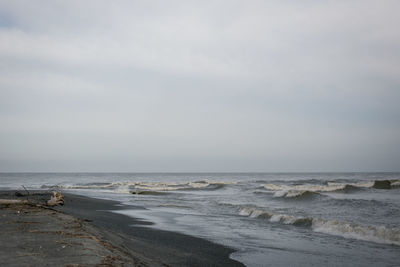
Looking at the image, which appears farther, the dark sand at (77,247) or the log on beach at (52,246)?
the dark sand at (77,247)

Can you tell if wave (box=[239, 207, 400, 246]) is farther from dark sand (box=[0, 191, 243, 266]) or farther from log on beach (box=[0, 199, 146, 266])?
log on beach (box=[0, 199, 146, 266])

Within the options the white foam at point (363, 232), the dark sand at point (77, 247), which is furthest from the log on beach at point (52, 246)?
the white foam at point (363, 232)

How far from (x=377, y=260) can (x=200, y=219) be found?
7532 mm

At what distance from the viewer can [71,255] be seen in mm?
4379

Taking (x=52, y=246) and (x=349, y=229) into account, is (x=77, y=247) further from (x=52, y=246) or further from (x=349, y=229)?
(x=349, y=229)

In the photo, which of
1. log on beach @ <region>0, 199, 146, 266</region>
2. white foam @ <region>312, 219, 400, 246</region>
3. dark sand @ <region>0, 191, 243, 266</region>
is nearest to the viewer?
log on beach @ <region>0, 199, 146, 266</region>

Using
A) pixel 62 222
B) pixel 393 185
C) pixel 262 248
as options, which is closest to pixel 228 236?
pixel 262 248

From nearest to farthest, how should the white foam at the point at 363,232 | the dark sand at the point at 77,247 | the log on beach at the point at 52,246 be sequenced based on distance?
the log on beach at the point at 52,246, the dark sand at the point at 77,247, the white foam at the point at 363,232

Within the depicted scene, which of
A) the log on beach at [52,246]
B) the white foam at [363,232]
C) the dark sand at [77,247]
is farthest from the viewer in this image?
the white foam at [363,232]

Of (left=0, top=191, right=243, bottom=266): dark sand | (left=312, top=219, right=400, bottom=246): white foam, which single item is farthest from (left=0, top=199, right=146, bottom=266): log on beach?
(left=312, top=219, right=400, bottom=246): white foam

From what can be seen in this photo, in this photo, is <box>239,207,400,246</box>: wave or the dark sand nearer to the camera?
the dark sand

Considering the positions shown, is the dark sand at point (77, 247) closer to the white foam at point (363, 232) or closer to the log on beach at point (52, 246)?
the log on beach at point (52, 246)

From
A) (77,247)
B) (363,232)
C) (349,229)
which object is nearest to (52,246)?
(77,247)

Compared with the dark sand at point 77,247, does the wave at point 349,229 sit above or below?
below
